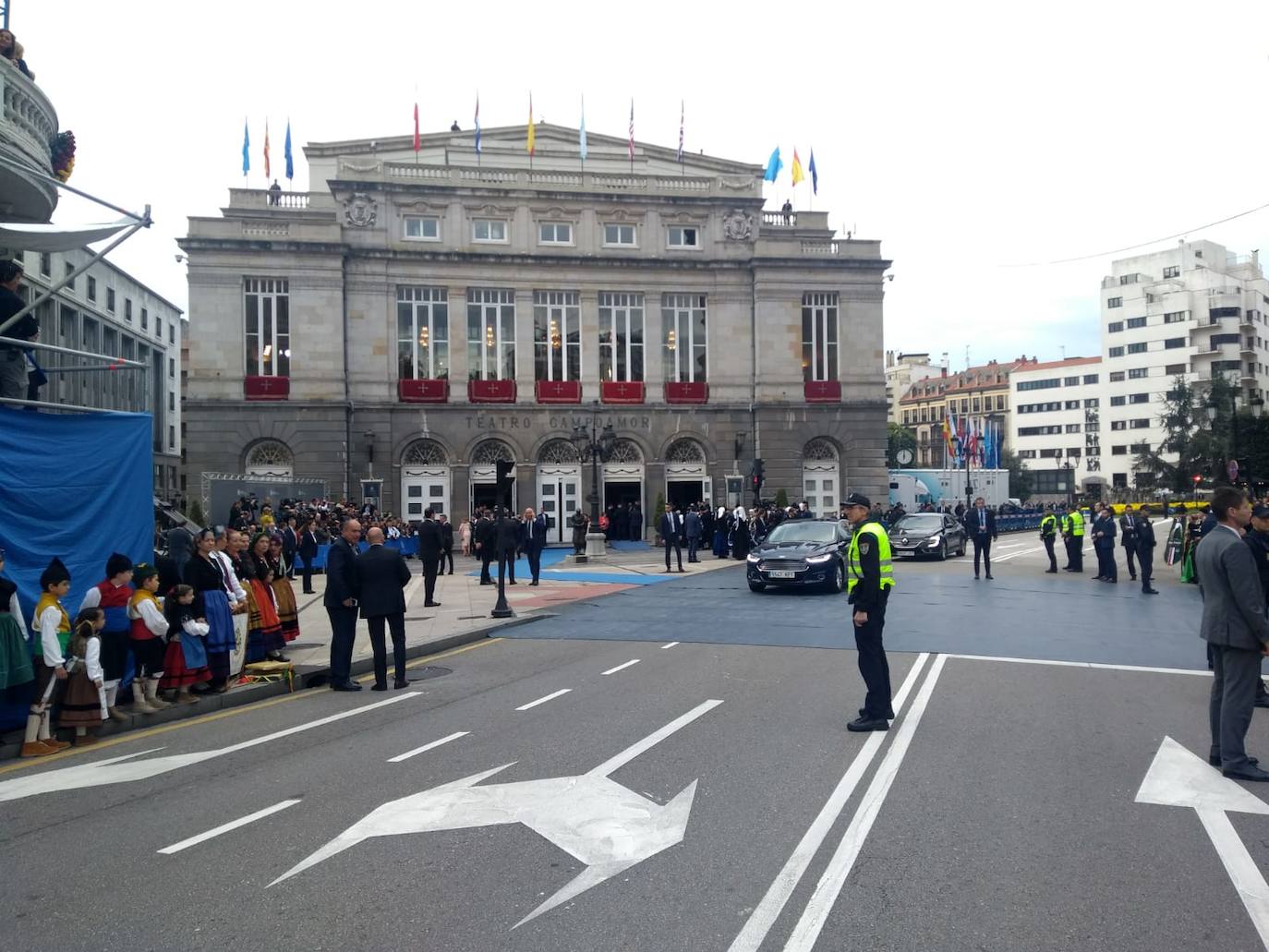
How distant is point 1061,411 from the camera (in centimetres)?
10175

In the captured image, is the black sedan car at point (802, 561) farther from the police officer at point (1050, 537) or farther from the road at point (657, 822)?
the road at point (657, 822)

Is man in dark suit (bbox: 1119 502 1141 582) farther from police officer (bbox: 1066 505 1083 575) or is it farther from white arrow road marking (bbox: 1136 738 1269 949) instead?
white arrow road marking (bbox: 1136 738 1269 949)

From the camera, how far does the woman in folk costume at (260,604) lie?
439 inches

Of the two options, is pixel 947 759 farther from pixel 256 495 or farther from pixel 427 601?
pixel 256 495

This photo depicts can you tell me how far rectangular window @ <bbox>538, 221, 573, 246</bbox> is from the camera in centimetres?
3950

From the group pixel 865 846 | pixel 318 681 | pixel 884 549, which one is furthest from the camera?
pixel 318 681

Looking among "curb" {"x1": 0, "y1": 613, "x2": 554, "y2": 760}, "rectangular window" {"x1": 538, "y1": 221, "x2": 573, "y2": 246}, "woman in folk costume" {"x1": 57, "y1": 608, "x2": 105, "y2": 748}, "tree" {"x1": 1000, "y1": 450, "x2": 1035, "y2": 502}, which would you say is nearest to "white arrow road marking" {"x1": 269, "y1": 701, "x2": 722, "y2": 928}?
"woman in folk costume" {"x1": 57, "y1": 608, "x2": 105, "y2": 748}

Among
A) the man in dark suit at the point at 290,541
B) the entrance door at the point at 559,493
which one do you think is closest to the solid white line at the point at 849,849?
the man in dark suit at the point at 290,541

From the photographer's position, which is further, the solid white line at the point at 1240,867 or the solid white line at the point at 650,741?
the solid white line at the point at 650,741

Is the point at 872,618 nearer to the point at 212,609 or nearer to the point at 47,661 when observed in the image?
the point at 212,609

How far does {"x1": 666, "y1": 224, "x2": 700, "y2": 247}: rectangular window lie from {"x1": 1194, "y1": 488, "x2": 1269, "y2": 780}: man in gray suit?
35261mm

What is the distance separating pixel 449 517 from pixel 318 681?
27185mm

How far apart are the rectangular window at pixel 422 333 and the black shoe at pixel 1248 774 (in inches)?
1361

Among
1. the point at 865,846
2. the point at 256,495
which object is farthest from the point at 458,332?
the point at 865,846
